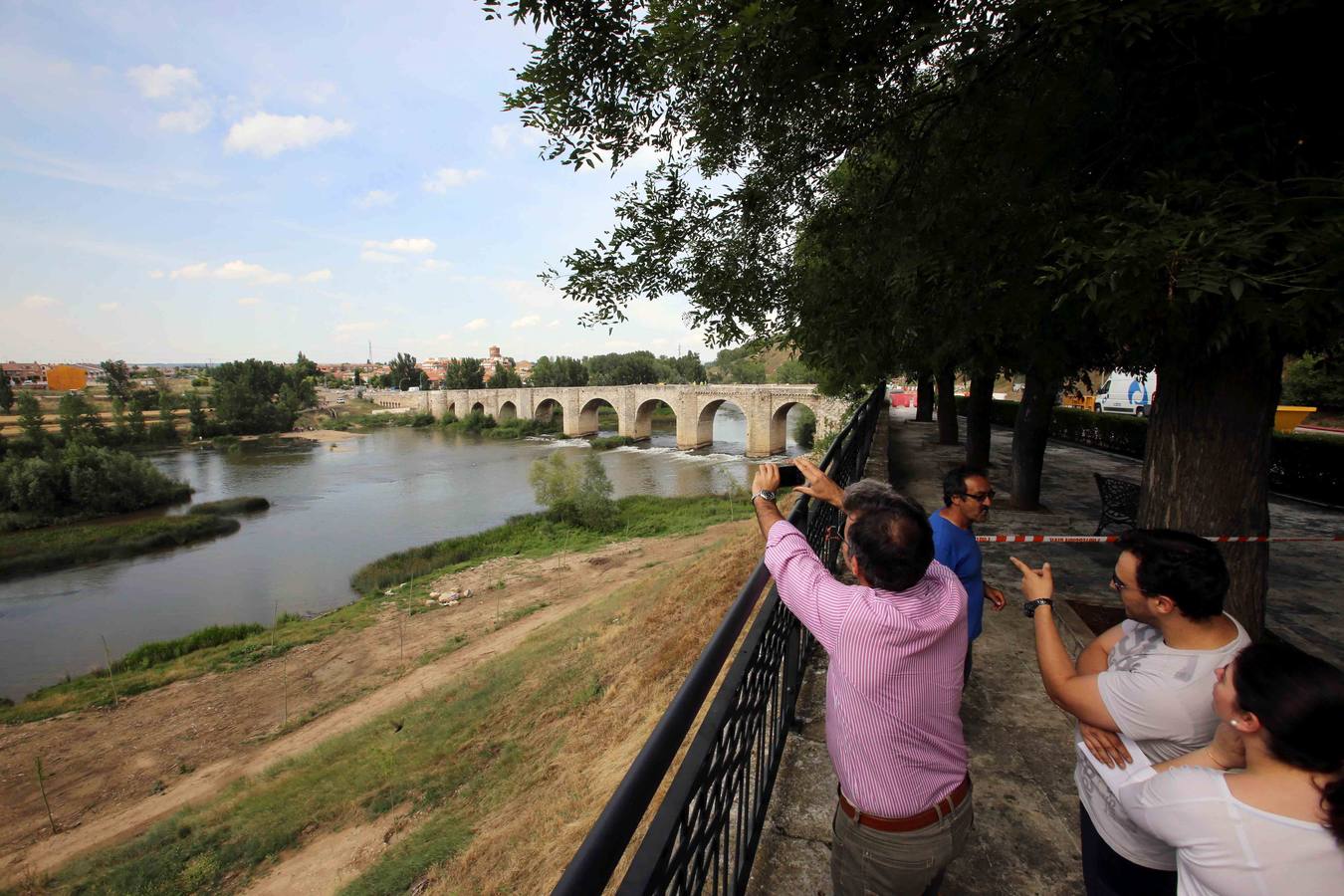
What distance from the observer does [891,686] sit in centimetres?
156

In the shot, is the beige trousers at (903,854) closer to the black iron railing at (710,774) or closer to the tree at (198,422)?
the black iron railing at (710,774)

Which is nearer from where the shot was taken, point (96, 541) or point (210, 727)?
point (210, 727)

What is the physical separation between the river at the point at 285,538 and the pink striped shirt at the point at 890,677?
2110cm

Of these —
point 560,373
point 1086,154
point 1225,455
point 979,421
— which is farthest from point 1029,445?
point 560,373

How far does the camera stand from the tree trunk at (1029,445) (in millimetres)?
7742

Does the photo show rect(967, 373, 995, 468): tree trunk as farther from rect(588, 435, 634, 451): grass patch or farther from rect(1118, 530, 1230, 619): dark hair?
rect(588, 435, 634, 451): grass patch

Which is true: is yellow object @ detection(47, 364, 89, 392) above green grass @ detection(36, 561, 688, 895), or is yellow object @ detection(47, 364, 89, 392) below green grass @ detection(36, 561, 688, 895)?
above

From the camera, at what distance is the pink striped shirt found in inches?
60.1

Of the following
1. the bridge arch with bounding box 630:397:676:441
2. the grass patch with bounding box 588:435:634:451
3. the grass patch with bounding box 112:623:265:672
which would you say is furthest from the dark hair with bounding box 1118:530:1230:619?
the bridge arch with bounding box 630:397:676:441

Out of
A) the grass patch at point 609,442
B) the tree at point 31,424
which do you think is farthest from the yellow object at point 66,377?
the grass patch at point 609,442

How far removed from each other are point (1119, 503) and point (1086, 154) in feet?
15.3

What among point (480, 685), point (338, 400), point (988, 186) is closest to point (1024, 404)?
point (988, 186)

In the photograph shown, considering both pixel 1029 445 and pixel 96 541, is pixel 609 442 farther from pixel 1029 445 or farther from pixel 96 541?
pixel 1029 445

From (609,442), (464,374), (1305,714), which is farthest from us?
(464,374)
